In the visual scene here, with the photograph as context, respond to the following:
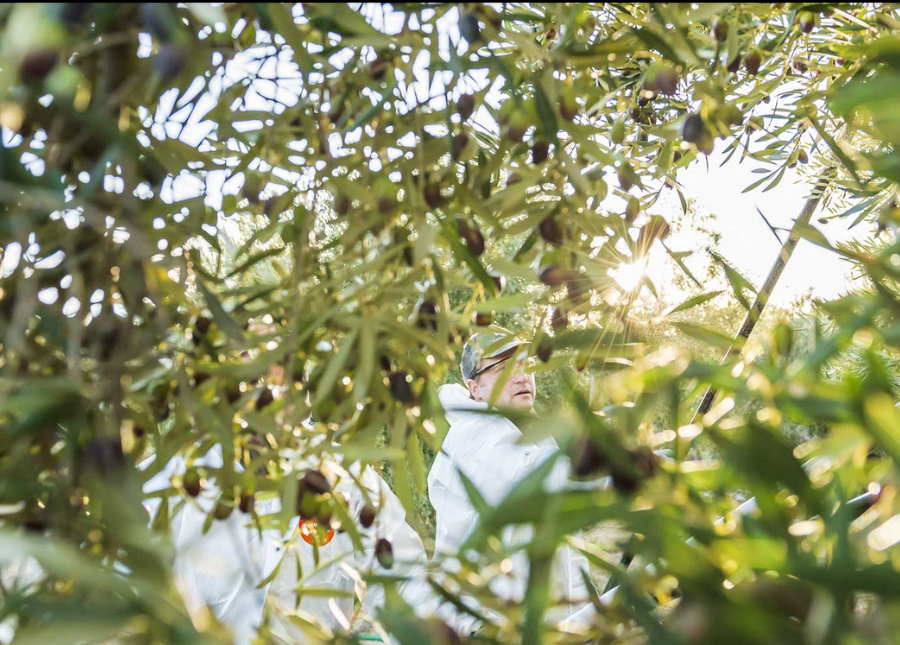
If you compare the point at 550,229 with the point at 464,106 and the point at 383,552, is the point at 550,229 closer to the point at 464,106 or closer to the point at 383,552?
the point at 464,106

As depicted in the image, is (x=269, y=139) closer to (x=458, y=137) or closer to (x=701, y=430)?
(x=458, y=137)

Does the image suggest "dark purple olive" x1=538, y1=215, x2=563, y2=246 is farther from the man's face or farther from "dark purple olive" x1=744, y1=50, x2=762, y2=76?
the man's face

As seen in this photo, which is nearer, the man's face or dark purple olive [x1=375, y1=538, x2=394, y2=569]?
dark purple olive [x1=375, y1=538, x2=394, y2=569]

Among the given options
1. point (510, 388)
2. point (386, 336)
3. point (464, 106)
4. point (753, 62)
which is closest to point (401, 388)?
point (386, 336)

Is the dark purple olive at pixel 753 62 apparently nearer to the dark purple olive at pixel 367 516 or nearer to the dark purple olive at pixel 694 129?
the dark purple olive at pixel 694 129

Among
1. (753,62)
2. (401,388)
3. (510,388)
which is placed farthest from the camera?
(510,388)

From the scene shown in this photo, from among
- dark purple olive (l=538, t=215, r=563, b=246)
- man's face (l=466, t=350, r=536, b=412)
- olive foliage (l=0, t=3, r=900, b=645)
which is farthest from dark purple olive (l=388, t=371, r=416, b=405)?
man's face (l=466, t=350, r=536, b=412)

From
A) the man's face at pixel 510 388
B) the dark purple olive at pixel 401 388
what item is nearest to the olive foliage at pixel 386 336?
the dark purple olive at pixel 401 388

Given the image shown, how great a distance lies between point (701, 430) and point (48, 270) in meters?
0.29

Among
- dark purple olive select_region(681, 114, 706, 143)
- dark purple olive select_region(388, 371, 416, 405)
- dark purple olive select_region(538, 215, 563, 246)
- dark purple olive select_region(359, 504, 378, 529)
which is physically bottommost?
dark purple olive select_region(359, 504, 378, 529)

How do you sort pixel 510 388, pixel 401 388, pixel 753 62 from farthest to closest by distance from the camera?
pixel 510 388 < pixel 753 62 < pixel 401 388

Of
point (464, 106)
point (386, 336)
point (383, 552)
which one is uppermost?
point (464, 106)

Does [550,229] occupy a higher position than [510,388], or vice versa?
[550,229]

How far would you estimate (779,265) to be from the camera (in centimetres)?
113
